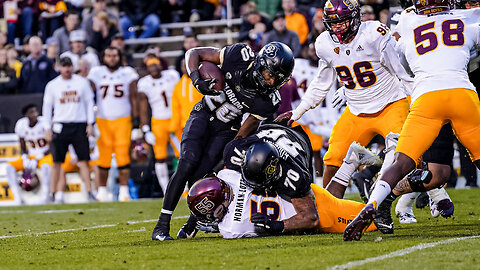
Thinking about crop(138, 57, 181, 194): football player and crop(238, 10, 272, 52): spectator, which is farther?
crop(238, 10, 272, 52): spectator

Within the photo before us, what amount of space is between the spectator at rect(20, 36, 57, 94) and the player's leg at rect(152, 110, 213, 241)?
26.6 ft

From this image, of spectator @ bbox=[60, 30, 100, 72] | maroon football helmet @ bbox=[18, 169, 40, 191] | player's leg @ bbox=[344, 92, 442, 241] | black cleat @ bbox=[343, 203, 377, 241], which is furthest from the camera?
spectator @ bbox=[60, 30, 100, 72]

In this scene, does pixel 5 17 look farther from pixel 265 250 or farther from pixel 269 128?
pixel 265 250

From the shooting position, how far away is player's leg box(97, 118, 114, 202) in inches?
467

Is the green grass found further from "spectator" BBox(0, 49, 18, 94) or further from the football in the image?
"spectator" BBox(0, 49, 18, 94)

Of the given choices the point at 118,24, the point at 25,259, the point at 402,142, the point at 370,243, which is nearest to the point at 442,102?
the point at 402,142

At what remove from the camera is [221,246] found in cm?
529

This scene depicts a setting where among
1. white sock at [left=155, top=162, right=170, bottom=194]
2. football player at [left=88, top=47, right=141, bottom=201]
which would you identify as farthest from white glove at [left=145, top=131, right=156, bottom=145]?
white sock at [left=155, top=162, right=170, bottom=194]

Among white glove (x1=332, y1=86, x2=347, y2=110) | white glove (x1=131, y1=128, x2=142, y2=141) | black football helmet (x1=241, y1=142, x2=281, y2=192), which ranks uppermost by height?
white glove (x1=332, y1=86, x2=347, y2=110)

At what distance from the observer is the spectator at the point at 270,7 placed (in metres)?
14.1

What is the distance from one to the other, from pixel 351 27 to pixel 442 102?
1.32 meters

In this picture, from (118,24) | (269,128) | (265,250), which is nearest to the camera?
(265,250)

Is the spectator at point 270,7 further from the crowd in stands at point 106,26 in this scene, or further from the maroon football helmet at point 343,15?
the maroon football helmet at point 343,15

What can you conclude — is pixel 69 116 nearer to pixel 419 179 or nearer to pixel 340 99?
pixel 340 99
